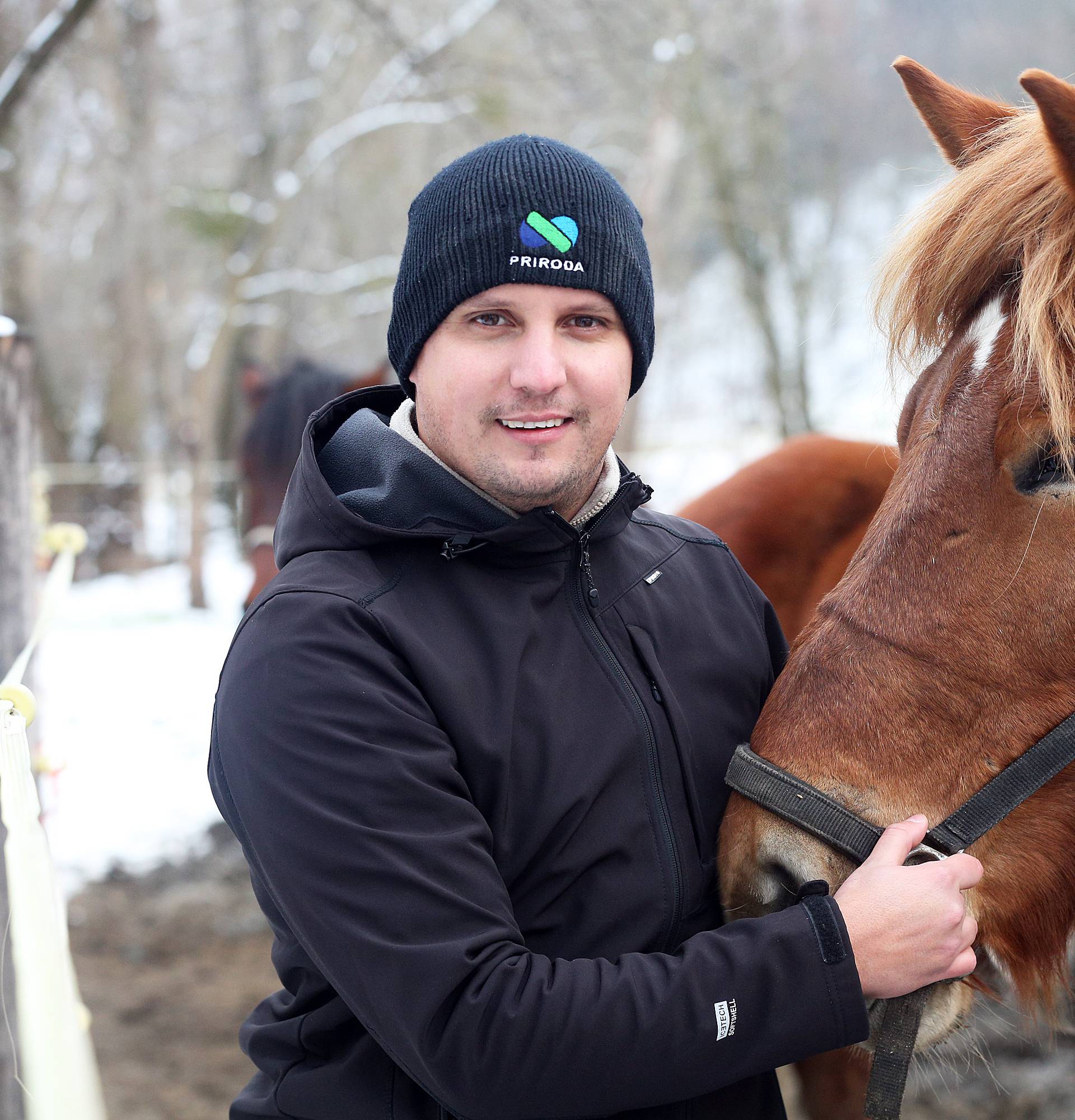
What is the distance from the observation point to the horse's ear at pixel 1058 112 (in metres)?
1.23

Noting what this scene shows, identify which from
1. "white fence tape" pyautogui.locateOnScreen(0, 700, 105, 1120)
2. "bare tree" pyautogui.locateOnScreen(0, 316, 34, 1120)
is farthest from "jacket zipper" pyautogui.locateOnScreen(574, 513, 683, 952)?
"bare tree" pyautogui.locateOnScreen(0, 316, 34, 1120)

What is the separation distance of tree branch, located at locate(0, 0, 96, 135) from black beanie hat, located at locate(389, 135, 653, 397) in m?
3.65

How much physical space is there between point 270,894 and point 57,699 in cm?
712

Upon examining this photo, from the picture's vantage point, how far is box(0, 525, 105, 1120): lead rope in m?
0.93

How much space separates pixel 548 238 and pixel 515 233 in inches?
1.8

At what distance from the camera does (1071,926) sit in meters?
1.59

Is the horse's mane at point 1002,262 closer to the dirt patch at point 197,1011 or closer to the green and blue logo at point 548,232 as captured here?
the green and blue logo at point 548,232

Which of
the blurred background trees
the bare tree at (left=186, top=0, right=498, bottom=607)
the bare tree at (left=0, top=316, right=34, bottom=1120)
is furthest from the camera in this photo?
the bare tree at (left=186, top=0, right=498, bottom=607)

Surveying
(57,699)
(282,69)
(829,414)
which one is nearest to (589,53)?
(829,414)

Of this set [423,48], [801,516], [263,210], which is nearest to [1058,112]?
[801,516]

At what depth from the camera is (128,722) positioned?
7094mm

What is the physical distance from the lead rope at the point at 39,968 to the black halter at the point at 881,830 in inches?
33.0

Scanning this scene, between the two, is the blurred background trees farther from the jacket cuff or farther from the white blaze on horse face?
the jacket cuff

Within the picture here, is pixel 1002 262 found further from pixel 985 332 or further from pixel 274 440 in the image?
pixel 274 440
